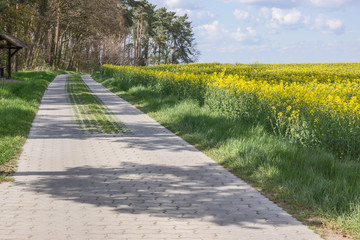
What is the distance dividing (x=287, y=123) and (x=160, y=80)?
11.7 metres

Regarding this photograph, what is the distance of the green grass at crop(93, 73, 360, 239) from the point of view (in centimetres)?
512

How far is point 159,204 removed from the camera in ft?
18.0

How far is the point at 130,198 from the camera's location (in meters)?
5.72

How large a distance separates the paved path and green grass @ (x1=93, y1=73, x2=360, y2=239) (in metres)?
0.35

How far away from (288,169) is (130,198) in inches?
114

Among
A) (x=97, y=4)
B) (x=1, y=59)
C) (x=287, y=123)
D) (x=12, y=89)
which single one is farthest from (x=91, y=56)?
(x=287, y=123)

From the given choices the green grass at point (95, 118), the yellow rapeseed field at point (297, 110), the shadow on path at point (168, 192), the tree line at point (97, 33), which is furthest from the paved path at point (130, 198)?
the tree line at point (97, 33)

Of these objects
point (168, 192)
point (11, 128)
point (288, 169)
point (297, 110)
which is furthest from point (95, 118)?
point (288, 169)

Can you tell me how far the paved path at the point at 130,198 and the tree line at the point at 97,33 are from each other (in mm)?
27779

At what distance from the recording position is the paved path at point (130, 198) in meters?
4.57

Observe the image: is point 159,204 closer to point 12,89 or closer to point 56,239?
point 56,239

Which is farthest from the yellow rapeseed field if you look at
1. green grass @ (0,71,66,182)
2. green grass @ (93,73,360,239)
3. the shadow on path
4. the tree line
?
the tree line

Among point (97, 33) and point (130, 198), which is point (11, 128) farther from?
point (97, 33)

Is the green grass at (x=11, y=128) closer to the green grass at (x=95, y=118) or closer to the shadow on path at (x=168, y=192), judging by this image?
the shadow on path at (x=168, y=192)
